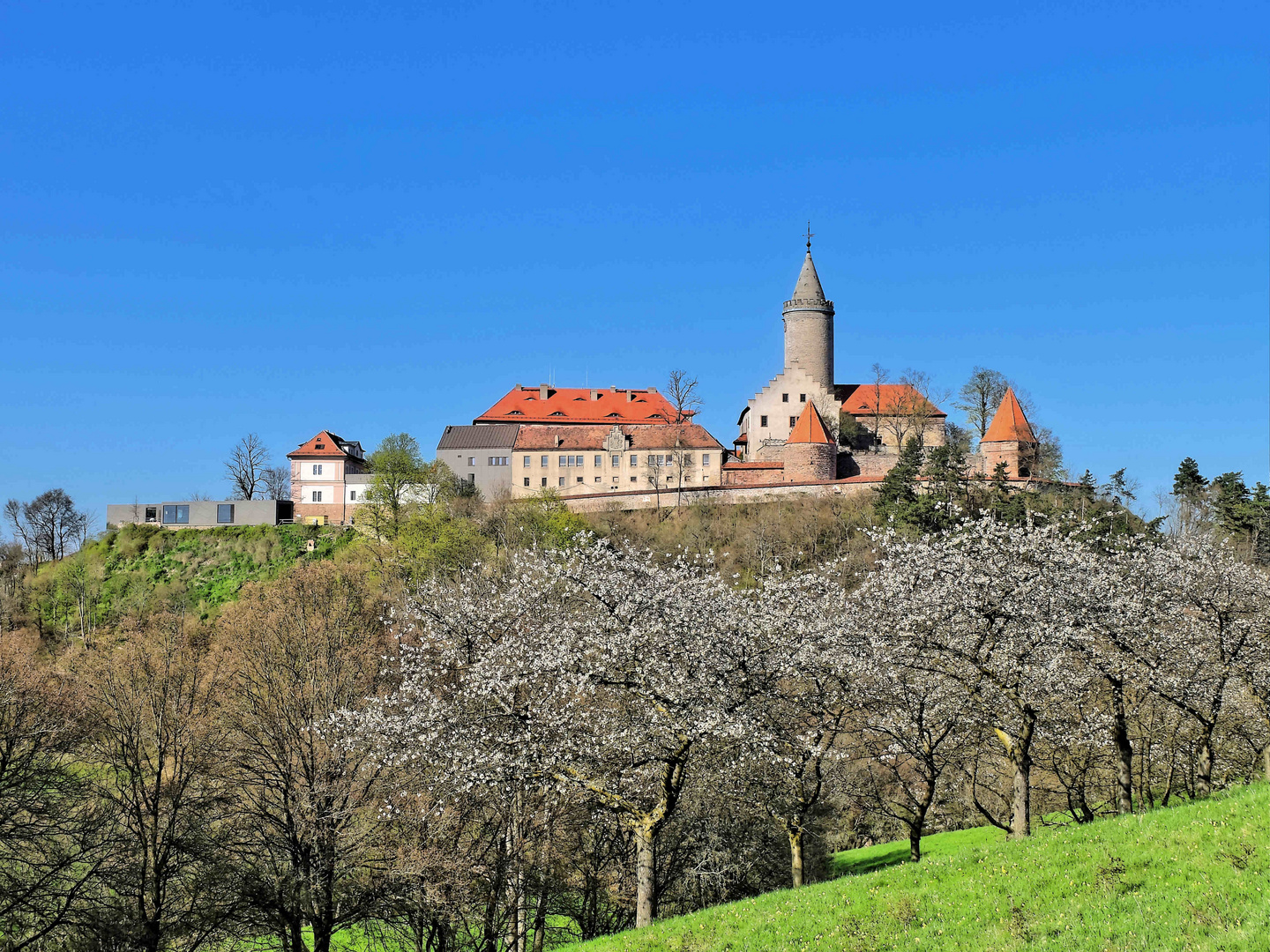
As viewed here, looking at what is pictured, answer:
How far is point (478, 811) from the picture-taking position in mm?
26641

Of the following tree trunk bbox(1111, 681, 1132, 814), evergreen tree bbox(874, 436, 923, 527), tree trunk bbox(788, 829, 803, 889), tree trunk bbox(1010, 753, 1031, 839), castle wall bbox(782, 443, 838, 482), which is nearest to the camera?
tree trunk bbox(1010, 753, 1031, 839)

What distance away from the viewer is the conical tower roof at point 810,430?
79438 mm

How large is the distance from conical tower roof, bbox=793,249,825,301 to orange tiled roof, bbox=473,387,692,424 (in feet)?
46.8

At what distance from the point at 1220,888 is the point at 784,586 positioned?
44.6 feet

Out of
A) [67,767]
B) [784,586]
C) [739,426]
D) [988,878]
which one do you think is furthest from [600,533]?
[988,878]

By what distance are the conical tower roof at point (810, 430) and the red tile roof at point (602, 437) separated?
6747 millimetres

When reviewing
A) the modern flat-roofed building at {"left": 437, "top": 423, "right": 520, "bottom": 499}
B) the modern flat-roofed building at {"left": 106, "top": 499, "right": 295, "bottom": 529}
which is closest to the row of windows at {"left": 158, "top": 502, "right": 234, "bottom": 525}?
the modern flat-roofed building at {"left": 106, "top": 499, "right": 295, "bottom": 529}

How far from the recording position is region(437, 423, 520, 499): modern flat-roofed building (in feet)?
283

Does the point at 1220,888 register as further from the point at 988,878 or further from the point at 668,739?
the point at 668,739

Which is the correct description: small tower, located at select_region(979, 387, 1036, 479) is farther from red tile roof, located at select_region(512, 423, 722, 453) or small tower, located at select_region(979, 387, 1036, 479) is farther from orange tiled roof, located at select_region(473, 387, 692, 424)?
orange tiled roof, located at select_region(473, 387, 692, 424)

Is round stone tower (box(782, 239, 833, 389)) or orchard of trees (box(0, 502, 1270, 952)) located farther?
round stone tower (box(782, 239, 833, 389))

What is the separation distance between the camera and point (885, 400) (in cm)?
9044

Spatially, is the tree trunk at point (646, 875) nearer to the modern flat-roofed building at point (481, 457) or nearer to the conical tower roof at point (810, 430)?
the conical tower roof at point (810, 430)

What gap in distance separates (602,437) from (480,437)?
32.1 ft
